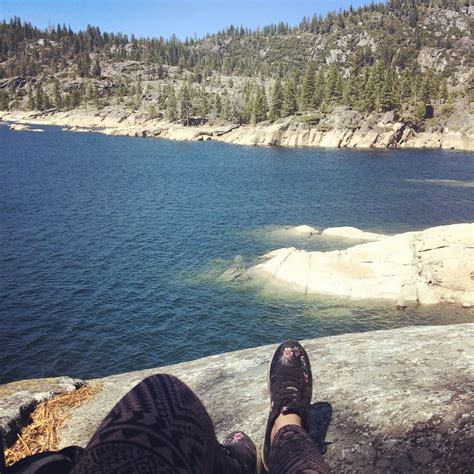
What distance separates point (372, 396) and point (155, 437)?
14.6 ft

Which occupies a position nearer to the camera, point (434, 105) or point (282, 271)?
point (282, 271)

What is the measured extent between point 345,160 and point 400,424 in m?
93.2

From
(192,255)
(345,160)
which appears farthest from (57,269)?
(345,160)

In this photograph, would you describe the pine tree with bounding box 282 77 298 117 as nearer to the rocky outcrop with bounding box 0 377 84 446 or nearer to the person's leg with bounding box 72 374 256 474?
the rocky outcrop with bounding box 0 377 84 446

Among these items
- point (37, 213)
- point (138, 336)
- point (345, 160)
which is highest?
point (345, 160)

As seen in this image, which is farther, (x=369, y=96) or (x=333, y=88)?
(x=333, y=88)

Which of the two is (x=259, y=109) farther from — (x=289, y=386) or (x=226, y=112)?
(x=289, y=386)

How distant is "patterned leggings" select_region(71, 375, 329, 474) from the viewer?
2188 millimetres

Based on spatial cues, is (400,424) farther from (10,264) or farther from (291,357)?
(10,264)

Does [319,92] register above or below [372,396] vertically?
above

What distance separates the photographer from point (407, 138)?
398ft

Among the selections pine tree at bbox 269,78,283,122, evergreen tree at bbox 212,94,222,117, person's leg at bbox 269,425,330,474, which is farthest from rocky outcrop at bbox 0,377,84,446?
evergreen tree at bbox 212,94,222,117

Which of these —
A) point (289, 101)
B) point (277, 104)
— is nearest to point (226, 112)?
point (277, 104)

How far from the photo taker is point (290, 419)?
4.68m
